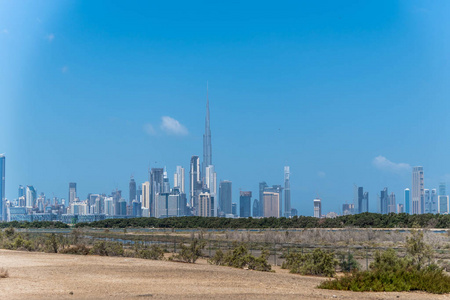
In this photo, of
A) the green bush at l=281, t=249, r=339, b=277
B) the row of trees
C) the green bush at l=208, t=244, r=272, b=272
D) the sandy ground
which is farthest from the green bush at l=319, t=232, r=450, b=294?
the row of trees

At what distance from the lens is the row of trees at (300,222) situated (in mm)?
75188

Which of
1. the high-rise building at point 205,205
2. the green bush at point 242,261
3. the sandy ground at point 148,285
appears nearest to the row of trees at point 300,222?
the green bush at point 242,261

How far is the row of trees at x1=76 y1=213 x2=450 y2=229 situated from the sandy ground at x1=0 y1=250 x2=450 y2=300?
5589cm

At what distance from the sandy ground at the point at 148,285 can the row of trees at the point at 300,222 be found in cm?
5589

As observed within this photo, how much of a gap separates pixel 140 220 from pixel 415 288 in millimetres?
A: 82544

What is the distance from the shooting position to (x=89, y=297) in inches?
552

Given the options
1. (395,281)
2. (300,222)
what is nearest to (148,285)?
(395,281)

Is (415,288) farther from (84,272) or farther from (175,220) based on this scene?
(175,220)

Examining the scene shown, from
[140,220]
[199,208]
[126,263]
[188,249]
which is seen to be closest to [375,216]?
[140,220]

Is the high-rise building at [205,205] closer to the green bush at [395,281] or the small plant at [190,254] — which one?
the small plant at [190,254]

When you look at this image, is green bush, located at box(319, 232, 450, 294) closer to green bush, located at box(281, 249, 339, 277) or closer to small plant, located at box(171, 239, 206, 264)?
green bush, located at box(281, 249, 339, 277)

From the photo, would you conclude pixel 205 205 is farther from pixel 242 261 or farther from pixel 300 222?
pixel 242 261

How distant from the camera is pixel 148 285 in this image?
16.4 metres

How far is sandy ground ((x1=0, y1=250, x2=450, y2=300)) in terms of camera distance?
14461mm
